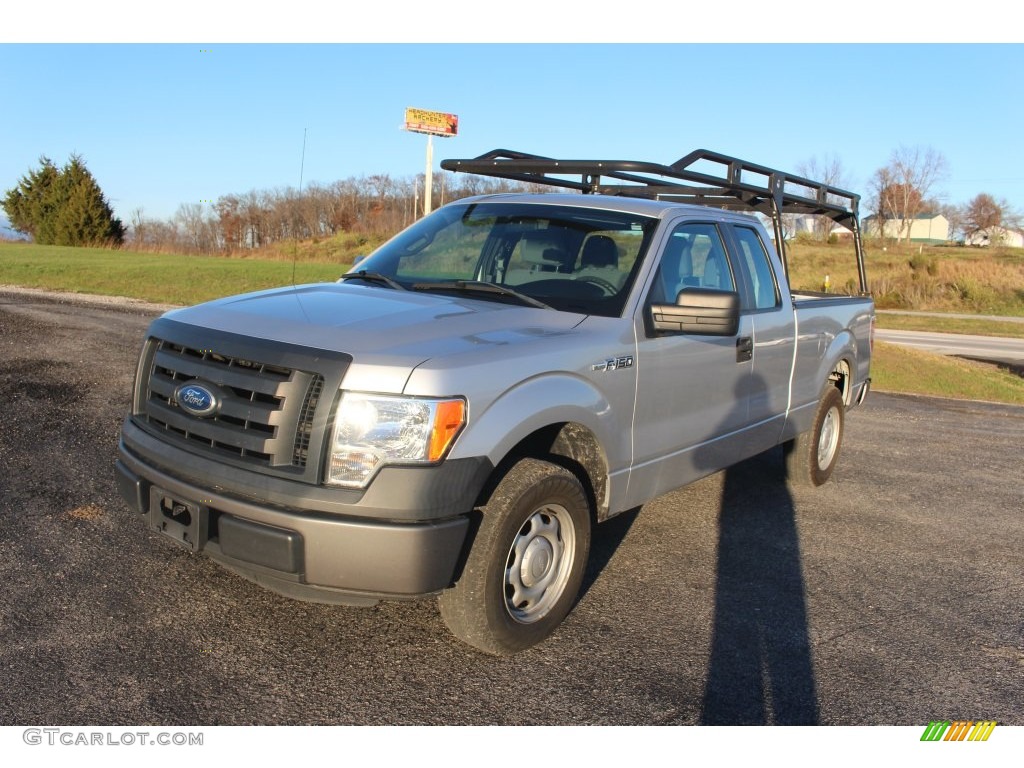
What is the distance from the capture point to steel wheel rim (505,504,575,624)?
12.2 ft

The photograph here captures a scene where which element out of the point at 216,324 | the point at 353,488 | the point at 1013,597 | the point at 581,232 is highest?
the point at 581,232

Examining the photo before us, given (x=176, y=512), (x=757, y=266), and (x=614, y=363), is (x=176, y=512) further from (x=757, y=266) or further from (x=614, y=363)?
(x=757, y=266)

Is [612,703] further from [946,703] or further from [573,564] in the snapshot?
[946,703]

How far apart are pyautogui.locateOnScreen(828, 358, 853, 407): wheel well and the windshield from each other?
120 inches

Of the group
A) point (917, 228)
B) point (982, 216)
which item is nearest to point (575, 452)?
point (982, 216)

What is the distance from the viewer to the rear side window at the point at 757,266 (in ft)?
18.2

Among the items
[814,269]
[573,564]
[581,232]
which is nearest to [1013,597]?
[573,564]

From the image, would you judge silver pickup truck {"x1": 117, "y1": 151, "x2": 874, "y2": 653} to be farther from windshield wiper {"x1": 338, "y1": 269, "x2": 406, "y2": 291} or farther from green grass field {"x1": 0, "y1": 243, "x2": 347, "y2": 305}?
green grass field {"x1": 0, "y1": 243, "x2": 347, "y2": 305}

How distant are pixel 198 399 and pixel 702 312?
2.32 m

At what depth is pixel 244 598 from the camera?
4.08 m

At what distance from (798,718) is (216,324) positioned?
112 inches

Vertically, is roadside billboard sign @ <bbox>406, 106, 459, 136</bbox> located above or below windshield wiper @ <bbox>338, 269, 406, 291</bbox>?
above

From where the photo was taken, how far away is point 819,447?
6883mm

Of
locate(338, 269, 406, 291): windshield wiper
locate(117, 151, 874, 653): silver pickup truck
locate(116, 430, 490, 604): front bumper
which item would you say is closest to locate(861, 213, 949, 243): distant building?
locate(117, 151, 874, 653): silver pickup truck
